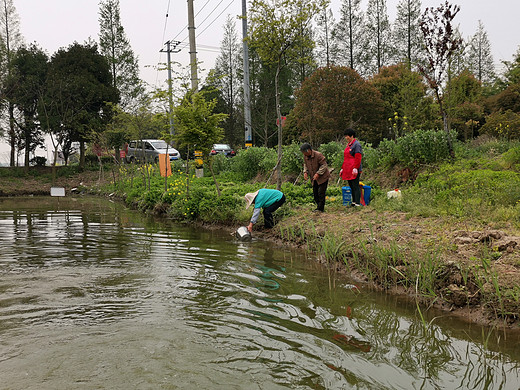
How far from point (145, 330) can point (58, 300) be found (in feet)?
4.86

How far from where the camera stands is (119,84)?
31391 millimetres

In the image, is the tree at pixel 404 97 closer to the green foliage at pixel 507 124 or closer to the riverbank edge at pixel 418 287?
the green foliage at pixel 507 124

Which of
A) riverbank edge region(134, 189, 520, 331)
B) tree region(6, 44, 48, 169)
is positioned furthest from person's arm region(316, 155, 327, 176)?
tree region(6, 44, 48, 169)

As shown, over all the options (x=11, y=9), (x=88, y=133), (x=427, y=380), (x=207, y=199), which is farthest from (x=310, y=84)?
(x=11, y=9)

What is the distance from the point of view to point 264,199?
26.6 feet

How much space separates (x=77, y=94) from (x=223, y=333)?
27.9 metres

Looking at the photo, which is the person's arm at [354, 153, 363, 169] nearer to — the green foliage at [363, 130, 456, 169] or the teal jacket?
the teal jacket

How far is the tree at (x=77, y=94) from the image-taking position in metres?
26.7

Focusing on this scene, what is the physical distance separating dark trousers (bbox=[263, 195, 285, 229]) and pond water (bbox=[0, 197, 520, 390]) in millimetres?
2069

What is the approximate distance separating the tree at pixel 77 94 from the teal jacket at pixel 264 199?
20.9 m

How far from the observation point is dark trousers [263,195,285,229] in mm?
8352

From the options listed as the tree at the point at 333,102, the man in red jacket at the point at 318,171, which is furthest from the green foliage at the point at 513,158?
the tree at the point at 333,102

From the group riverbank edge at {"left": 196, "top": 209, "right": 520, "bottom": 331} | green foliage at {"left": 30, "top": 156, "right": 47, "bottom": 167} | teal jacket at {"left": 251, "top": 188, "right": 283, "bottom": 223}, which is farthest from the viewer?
green foliage at {"left": 30, "top": 156, "right": 47, "bottom": 167}

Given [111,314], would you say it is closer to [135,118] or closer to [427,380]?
[427,380]
